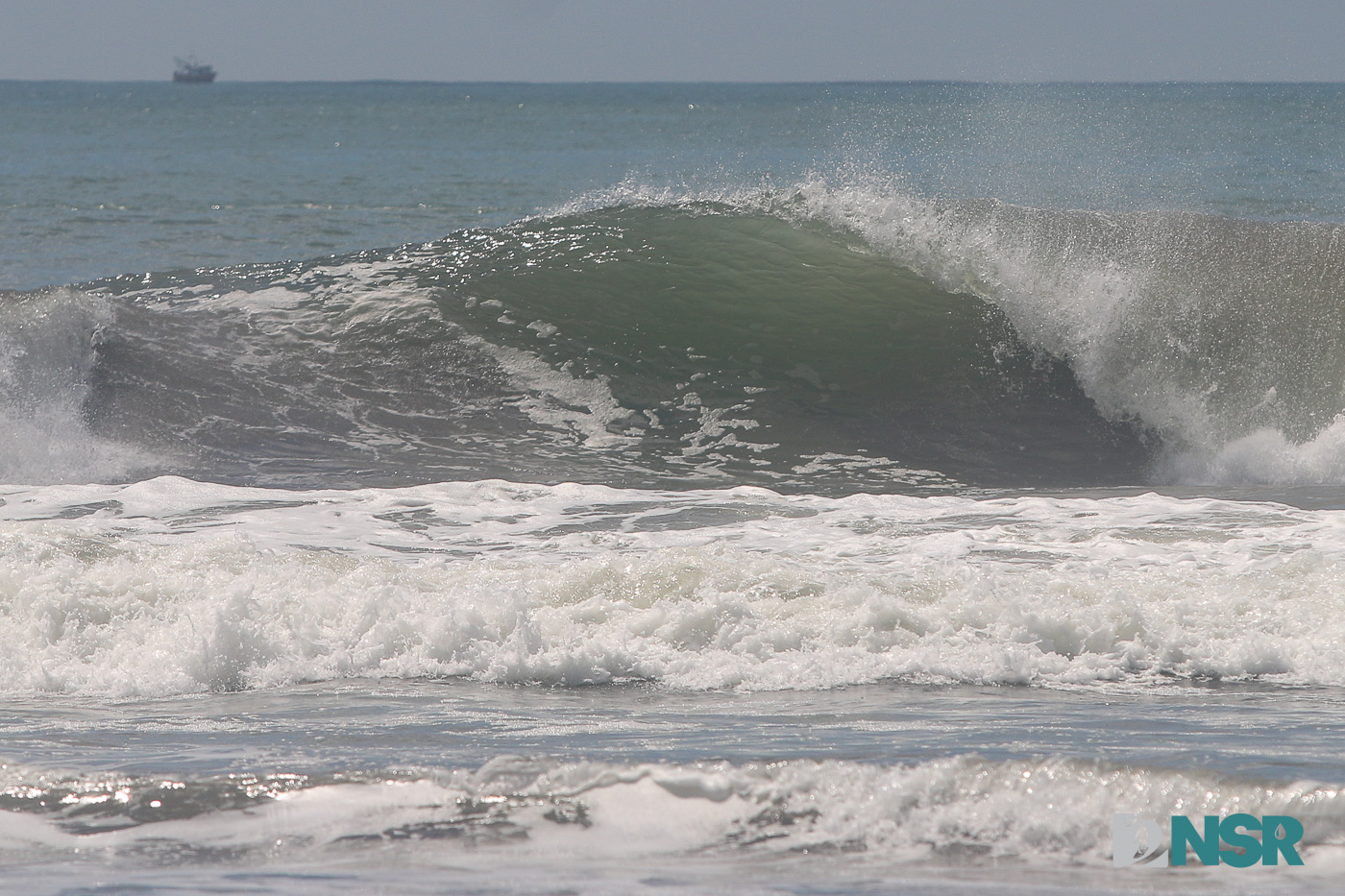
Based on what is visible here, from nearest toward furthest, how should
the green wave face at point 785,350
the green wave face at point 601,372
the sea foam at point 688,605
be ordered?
the sea foam at point 688,605 → the green wave face at point 601,372 → the green wave face at point 785,350

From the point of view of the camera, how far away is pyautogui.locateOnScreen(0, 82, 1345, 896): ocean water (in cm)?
334

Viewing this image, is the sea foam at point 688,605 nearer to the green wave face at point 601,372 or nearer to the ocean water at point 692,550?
the ocean water at point 692,550

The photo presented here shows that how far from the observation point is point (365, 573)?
579 cm

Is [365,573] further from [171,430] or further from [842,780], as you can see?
Answer: [171,430]

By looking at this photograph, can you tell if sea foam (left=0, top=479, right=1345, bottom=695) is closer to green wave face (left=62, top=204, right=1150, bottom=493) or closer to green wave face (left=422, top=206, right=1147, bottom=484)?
green wave face (left=62, top=204, right=1150, bottom=493)

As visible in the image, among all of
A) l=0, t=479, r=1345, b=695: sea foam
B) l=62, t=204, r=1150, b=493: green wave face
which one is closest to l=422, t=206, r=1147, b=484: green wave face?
l=62, t=204, r=1150, b=493: green wave face

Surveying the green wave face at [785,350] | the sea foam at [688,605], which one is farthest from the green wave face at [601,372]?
the sea foam at [688,605]

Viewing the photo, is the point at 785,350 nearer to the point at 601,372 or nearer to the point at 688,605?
the point at 601,372

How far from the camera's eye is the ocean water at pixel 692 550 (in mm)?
3342

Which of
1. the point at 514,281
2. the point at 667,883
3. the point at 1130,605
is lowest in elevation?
the point at 667,883

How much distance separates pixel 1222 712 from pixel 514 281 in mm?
9685

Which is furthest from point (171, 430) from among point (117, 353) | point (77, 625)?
point (77, 625)

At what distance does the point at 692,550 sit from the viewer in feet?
19.7

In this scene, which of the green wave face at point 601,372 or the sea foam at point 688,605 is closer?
the sea foam at point 688,605
